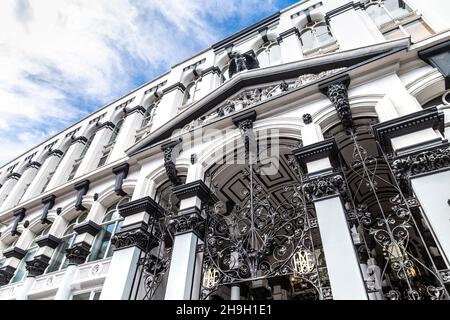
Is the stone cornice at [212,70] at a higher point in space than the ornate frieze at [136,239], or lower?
higher

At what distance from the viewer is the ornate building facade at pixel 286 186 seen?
5543 millimetres

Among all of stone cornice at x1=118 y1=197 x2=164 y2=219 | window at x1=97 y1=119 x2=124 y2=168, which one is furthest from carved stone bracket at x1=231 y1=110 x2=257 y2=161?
window at x1=97 y1=119 x2=124 y2=168

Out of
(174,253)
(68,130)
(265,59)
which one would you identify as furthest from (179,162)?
(68,130)

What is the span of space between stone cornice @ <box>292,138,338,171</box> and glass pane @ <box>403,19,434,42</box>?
544 cm

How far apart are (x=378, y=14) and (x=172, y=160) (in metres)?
9.85

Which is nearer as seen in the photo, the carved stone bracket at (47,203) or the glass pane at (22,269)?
the glass pane at (22,269)

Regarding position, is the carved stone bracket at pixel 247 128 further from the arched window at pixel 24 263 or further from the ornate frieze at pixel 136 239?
the arched window at pixel 24 263

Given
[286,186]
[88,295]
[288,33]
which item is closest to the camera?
[88,295]

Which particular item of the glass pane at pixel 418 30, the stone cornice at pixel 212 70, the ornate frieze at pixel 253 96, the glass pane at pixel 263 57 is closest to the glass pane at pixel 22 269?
the ornate frieze at pixel 253 96

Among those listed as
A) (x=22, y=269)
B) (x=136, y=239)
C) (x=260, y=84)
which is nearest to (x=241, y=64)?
(x=260, y=84)

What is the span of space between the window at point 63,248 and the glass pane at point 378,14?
1427cm

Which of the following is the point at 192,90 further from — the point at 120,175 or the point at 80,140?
the point at 80,140

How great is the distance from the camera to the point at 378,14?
11195 mm
